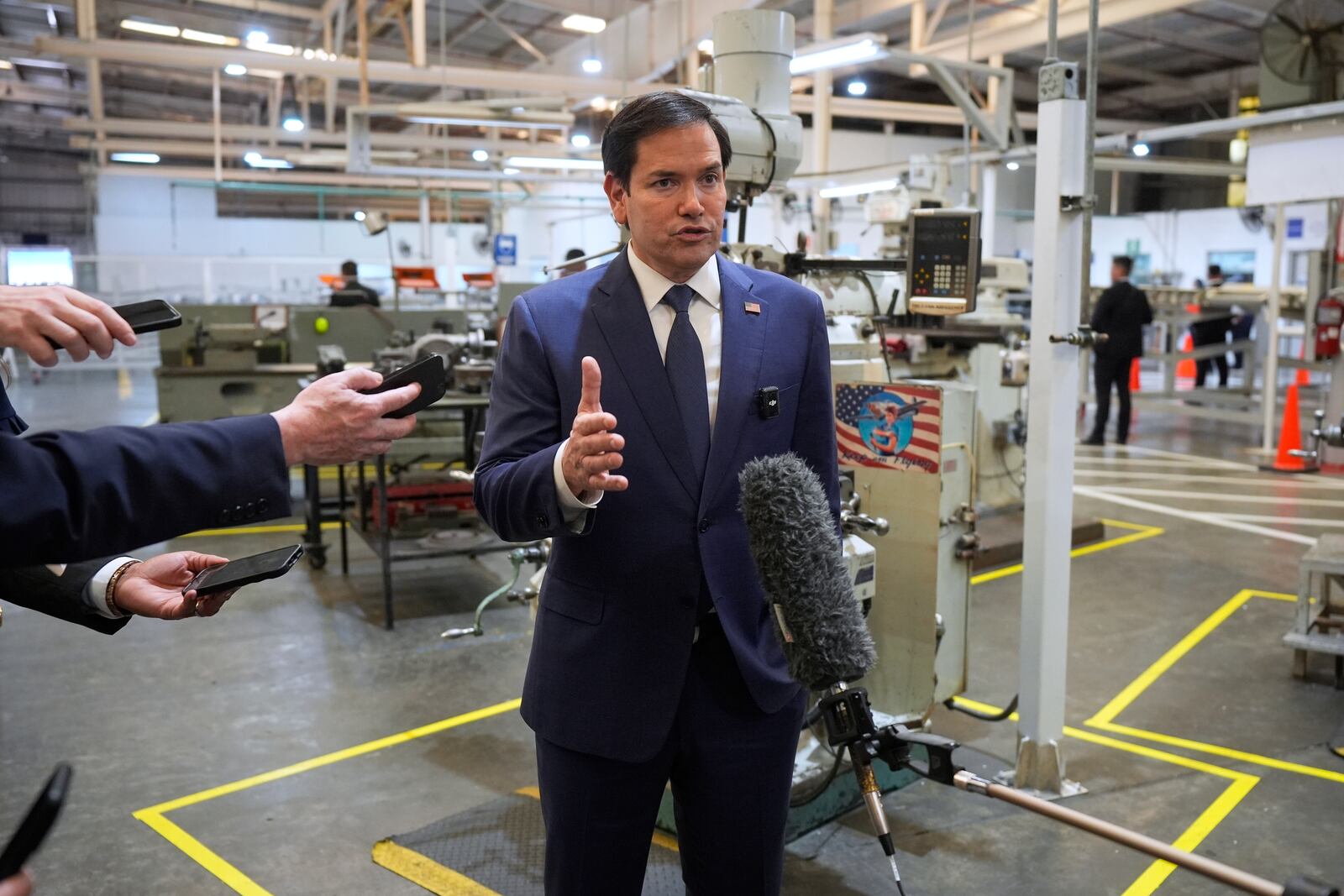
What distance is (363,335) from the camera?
25.6ft

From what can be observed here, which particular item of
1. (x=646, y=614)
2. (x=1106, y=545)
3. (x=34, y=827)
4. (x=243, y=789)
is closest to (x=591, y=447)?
(x=646, y=614)

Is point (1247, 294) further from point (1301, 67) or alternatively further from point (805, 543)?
point (805, 543)

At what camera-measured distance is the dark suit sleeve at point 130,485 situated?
0.93 m

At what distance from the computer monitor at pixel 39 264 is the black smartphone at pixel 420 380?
15.3 m

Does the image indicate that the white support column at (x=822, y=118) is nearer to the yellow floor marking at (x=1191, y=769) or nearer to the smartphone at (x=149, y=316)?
the yellow floor marking at (x=1191, y=769)

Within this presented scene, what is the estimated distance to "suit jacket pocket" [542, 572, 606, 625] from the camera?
148cm

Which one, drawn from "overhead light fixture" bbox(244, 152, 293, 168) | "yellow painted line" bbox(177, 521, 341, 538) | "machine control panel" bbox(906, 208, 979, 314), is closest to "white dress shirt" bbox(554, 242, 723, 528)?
"machine control panel" bbox(906, 208, 979, 314)

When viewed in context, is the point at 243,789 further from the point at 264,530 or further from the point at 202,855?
the point at 264,530

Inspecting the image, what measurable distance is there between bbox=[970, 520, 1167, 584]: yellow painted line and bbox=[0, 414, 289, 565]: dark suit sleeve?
4523 mm

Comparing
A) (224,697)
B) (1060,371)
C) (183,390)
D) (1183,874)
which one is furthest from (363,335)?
(1183,874)

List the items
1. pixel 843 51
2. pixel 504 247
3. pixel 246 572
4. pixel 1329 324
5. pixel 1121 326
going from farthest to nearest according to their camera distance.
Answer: pixel 504 247
pixel 1121 326
pixel 1329 324
pixel 843 51
pixel 246 572

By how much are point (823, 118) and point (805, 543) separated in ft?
28.3

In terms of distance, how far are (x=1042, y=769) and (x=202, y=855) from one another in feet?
7.56

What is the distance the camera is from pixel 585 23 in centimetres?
1035
